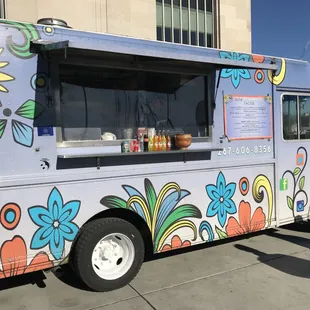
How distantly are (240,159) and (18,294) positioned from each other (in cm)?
306

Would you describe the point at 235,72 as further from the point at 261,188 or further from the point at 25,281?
the point at 25,281

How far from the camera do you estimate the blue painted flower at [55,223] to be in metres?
3.65

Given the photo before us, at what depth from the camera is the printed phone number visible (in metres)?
4.90

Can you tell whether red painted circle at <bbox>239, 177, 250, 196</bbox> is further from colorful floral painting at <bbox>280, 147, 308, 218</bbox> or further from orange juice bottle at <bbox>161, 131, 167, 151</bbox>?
orange juice bottle at <bbox>161, 131, 167, 151</bbox>

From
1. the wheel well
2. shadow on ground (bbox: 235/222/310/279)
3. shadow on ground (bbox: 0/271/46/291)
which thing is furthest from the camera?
shadow on ground (bbox: 235/222/310/279)

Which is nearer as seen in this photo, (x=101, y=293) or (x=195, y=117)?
(x=101, y=293)

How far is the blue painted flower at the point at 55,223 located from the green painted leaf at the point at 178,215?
3.26 ft

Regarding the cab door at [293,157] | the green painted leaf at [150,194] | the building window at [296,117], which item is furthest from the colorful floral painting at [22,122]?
the building window at [296,117]

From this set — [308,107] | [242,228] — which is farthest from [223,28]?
[242,228]

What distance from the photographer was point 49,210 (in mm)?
3682

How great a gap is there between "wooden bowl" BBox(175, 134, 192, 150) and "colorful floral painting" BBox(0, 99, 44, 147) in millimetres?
1591

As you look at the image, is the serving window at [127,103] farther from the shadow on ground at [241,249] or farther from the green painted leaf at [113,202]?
the shadow on ground at [241,249]

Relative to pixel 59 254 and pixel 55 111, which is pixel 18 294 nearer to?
pixel 59 254

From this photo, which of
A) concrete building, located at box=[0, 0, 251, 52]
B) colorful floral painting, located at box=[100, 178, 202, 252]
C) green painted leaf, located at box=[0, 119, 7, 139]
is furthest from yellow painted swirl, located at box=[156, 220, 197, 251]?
concrete building, located at box=[0, 0, 251, 52]
